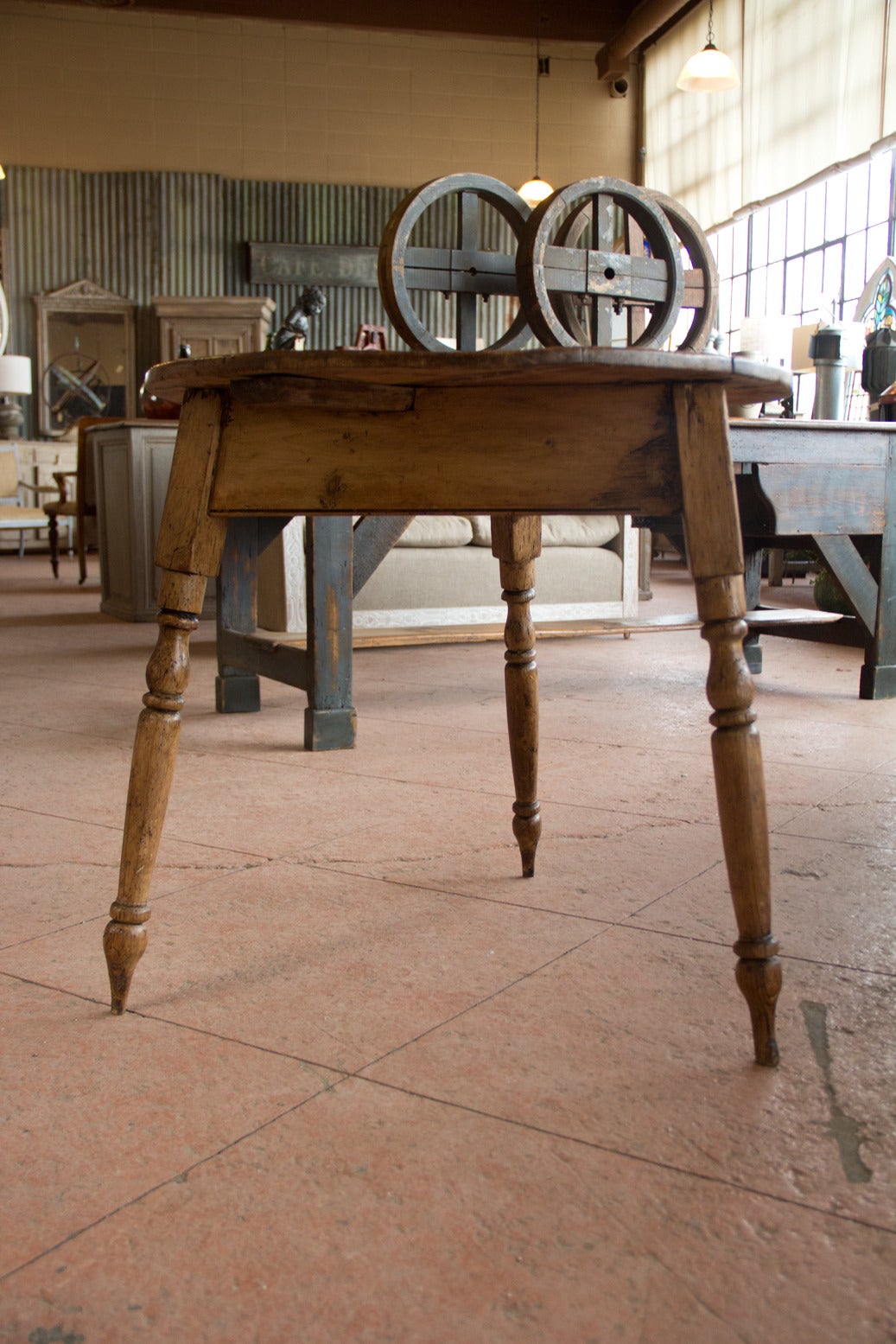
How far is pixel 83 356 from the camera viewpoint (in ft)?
37.8

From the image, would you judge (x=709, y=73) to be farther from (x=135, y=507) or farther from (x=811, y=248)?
(x=135, y=507)

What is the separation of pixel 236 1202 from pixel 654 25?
471 inches

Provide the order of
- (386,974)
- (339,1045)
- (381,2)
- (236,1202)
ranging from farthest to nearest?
(381,2) → (386,974) → (339,1045) → (236,1202)

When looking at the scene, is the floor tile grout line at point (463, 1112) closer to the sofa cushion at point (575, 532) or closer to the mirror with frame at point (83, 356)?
the sofa cushion at point (575, 532)

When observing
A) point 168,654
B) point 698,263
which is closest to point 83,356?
point 698,263

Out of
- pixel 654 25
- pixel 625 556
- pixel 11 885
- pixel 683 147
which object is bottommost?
pixel 11 885

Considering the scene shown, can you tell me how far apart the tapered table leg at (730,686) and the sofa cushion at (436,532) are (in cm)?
331

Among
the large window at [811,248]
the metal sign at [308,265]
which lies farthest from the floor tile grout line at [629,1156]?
the metal sign at [308,265]

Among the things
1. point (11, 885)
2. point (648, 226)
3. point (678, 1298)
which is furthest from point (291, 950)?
point (648, 226)

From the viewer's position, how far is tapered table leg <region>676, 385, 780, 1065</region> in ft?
3.57

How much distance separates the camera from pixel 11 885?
1642 mm

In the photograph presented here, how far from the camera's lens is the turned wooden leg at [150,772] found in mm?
1150

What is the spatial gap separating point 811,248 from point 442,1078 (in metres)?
9.31

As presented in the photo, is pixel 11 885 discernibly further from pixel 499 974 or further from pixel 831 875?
pixel 831 875
